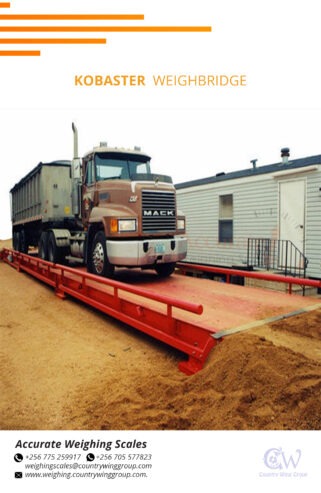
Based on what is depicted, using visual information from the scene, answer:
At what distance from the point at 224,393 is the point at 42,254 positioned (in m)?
8.77

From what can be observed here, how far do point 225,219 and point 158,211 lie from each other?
6.30 meters

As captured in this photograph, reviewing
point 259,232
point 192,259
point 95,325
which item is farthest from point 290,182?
point 95,325

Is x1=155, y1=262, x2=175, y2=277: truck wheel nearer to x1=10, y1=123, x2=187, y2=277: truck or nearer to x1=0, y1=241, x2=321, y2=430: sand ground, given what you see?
x1=10, y1=123, x2=187, y2=277: truck

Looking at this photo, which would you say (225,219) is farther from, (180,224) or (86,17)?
(86,17)

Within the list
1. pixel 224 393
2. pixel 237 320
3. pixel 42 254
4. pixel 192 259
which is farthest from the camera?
pixel 192 259

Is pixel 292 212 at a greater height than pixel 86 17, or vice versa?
pixel 86 17

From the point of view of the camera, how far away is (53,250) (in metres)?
9.42

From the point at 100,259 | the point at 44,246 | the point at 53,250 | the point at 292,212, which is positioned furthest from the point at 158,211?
the point at 44,246

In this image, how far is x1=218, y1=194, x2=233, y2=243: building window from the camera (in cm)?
1199

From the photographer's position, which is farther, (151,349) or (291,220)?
(291,220)

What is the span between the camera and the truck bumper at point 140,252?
5844 mm
